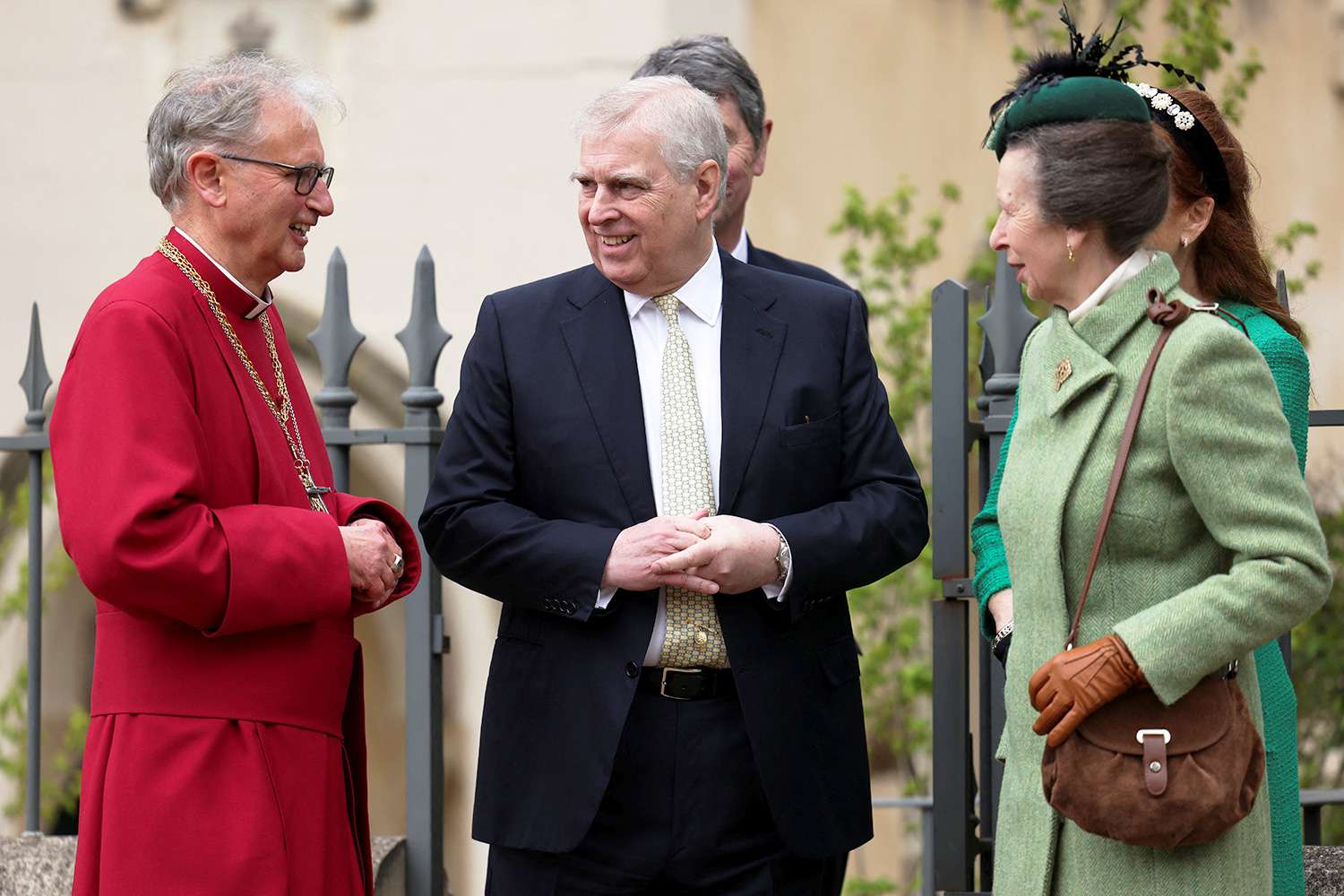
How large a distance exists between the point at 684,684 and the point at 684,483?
0.33 meters

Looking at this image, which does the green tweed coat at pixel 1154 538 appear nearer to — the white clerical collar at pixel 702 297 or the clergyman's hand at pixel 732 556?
the clergyman's hand at pixel 732 556

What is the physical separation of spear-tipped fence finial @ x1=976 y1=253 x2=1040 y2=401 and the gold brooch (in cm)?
121

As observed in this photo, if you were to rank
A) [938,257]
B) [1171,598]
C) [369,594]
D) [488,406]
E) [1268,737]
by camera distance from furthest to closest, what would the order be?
[938,257] → [488,406] → [369,594] → [1268,737] → [1171,598]

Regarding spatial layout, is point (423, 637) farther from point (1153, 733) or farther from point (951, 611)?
point (1153, 733)

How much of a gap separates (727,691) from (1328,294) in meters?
3.75

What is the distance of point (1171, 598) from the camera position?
7.21ft

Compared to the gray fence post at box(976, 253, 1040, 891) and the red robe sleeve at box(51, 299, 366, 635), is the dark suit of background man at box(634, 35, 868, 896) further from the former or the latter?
the red robe sleeve at box(51, 299, 366, 635)

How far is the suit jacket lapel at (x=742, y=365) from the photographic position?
283cm

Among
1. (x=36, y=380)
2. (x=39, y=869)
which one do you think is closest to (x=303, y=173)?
(x=36, y=380)

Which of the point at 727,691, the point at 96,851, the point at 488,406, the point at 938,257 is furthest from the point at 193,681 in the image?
the point at 938,257

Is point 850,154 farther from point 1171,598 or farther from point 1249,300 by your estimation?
point 1171,598

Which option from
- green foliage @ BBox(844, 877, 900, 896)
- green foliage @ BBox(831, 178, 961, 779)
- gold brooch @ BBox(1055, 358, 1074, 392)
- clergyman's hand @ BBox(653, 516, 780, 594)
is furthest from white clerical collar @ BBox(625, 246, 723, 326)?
green foliage @ BBox(844, 877, 900, 896)

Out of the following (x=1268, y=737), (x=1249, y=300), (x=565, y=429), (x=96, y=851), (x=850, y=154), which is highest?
(x=850, y=154)

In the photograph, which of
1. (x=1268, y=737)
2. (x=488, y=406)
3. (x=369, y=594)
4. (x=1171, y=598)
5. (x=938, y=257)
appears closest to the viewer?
(x=1171, y=598)
